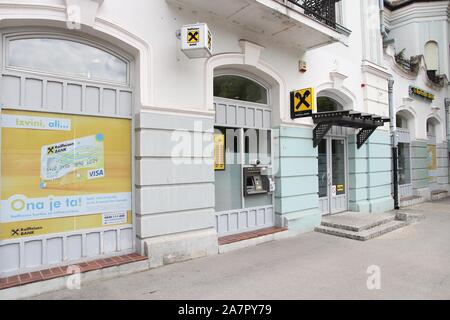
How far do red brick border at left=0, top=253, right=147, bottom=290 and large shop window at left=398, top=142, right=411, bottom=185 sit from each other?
10.1 metres

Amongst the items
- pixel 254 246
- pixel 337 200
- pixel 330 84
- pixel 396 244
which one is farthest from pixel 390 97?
pixel 254 246

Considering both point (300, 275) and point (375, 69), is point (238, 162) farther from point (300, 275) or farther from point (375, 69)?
point (375, 69)

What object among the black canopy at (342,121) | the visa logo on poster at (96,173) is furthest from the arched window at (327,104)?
the visa logo on poster at (96,173)

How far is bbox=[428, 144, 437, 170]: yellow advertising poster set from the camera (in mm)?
12773

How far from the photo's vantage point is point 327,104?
8055 mm

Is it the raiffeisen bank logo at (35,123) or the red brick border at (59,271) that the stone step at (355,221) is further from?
the raiffeisen bank logo at (35,123)

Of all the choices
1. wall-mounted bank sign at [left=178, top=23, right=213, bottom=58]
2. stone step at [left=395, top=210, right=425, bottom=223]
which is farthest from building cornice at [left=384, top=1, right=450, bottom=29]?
wall-mounted bank sign at [left=178, top=23, right=213, bottom=58]

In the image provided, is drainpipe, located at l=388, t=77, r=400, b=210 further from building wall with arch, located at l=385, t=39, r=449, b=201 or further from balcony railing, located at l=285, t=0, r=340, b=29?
balcony railing, located at l=285, t=0, r=340, b=29

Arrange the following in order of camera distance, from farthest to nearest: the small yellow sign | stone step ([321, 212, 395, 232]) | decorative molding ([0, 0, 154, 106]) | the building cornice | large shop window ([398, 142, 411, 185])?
the building cornice < large shop window ([398, 142, 411, 185]) < stone step ([321, 212, 395, 232]) < the small yellow sign < decorative molding ([0, 0, 154, 106])

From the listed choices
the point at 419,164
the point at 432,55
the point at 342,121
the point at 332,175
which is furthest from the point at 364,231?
the point at 432,55

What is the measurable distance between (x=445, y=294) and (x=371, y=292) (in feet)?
2.77

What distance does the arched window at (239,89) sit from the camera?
5945 millimetres

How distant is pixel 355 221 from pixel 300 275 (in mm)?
3380

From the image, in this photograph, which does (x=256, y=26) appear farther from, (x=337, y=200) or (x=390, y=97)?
(x=390, y=97)
